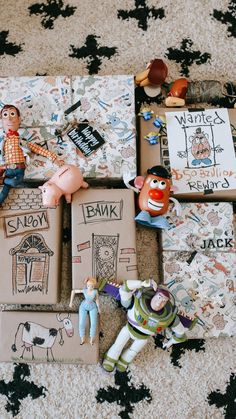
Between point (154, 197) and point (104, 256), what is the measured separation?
0.65ft

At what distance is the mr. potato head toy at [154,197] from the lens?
1174 millimetres

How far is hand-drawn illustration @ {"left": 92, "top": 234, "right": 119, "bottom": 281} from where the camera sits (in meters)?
1.17

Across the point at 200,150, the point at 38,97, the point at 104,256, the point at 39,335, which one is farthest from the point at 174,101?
the point at 39,335

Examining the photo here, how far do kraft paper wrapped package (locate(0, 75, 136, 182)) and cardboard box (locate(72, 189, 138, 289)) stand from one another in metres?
0.07

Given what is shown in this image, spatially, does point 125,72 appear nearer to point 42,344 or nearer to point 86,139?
point 86,139

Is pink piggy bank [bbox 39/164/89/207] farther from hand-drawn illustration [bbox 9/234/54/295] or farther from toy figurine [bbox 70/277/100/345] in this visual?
toy figurine [bbox 70/277/100/345]

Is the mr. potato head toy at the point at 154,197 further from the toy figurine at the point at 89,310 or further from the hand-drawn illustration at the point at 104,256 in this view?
the toy figurine at the point at 89,310

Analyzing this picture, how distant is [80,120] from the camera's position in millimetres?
1269

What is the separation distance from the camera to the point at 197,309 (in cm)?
120

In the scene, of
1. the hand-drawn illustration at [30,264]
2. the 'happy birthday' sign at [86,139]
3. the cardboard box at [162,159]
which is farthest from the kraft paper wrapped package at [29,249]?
the cardboard box at [162,159]

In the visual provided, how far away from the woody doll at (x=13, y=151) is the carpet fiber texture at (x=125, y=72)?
0.54 ft

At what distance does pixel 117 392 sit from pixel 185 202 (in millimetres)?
537

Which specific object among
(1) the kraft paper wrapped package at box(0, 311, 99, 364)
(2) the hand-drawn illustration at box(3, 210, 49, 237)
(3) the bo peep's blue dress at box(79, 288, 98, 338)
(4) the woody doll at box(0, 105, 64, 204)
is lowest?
(1) the kraft paper wrapped package at box(0, 311, 99, 364)

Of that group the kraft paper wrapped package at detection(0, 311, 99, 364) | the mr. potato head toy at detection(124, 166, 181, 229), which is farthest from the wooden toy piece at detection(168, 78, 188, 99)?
the kraft paper wrapped package at detection(0, 311, 99, 364)
